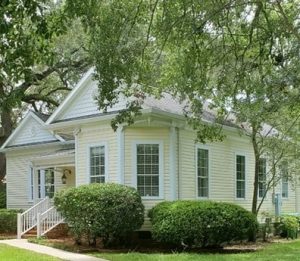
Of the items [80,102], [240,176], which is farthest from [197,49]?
[240,176]

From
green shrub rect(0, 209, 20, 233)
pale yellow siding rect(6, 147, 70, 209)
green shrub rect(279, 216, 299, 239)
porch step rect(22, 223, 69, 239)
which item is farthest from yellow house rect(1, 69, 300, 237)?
green shrub rect(0, 209, 20, 233)

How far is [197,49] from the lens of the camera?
1123cm

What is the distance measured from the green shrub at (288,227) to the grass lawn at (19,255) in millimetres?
10586

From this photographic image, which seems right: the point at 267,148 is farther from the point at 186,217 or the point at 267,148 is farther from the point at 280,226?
the point at 186,217

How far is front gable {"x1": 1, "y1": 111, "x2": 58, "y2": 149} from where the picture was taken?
25.1 m

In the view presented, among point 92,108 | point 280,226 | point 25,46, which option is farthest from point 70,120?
point 25,46

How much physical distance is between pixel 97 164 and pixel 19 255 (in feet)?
17.3

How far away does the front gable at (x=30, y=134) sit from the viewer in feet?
82.2

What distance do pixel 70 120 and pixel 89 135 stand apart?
0.99 meters

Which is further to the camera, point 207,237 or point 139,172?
point 139,172

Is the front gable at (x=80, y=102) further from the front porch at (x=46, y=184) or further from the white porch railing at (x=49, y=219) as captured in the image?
the white porch railing at (x=49, y=219)

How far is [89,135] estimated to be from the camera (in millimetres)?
18516

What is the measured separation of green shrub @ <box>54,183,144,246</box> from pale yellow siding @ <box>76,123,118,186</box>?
1649 millimetres

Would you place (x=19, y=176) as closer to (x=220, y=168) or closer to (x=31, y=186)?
(x=31, y=186)
